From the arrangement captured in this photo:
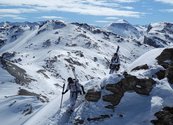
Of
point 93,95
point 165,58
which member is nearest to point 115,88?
point 93,95

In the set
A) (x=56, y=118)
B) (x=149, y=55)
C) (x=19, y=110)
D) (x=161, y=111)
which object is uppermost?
(x=149, y=55)

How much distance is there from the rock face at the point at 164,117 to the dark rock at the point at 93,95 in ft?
15.4

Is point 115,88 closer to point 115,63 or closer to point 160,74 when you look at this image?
point 160,74

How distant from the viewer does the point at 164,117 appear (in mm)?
26438

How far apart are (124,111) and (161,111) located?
2.94 metres

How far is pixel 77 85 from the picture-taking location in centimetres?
2991

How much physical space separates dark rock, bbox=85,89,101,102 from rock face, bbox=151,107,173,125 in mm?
4705

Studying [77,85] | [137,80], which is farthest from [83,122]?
[137,80]

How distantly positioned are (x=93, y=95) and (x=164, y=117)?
5726 millimetres

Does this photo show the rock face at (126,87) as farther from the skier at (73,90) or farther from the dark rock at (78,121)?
the dark rock at (78,121)

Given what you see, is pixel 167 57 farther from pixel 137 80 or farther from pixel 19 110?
pixel 19 110

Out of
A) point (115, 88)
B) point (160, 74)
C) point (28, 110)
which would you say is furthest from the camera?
point (28, 110)

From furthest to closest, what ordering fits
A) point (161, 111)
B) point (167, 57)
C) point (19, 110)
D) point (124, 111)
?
point (19, 110) < point (167, 57) < point (124, 111) < point (161, 111)

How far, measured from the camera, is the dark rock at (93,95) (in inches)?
1160
